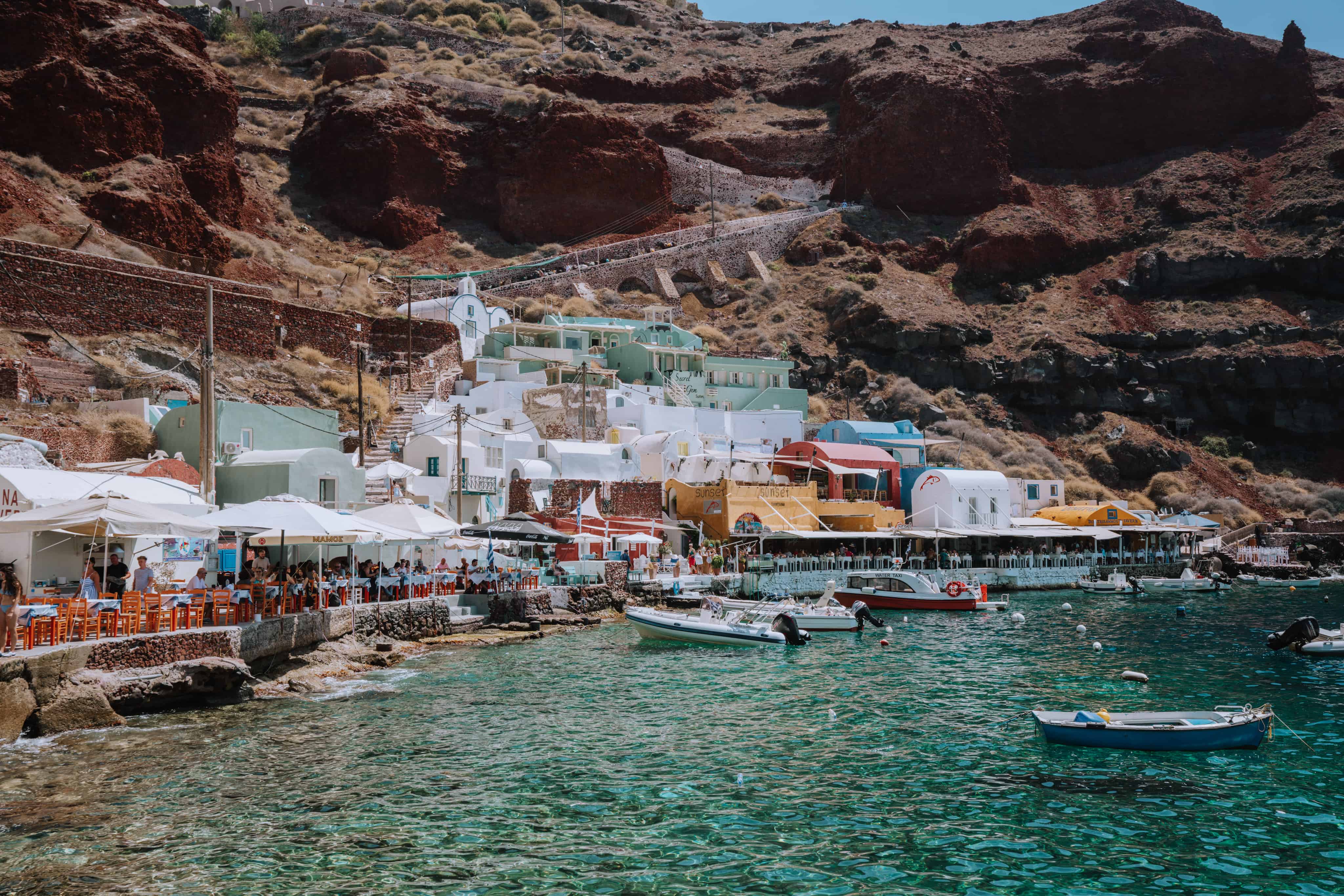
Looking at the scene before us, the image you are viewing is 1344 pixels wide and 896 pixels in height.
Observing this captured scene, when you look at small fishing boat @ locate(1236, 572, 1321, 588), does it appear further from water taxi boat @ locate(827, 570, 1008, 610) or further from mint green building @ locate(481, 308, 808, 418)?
mint green building @ locate(481, 308, 808, 418)

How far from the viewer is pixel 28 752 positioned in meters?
13.1

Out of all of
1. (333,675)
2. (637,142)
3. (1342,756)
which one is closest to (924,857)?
(1342,756)

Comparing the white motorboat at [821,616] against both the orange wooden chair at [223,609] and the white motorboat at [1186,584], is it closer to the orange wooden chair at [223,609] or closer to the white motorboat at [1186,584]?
the orange wooden chair at [223,609]

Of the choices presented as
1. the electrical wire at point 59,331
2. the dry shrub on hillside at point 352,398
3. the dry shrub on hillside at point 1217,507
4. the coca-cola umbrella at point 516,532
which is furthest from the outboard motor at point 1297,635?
the dry shrub on hillside at point 1217,507

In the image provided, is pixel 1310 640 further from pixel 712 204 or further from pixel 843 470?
pixel 712 204

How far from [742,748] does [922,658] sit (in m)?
10.9

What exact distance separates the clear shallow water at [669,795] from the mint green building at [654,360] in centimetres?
3693

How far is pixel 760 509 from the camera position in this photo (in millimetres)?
44250

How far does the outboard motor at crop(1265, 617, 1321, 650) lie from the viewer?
24938mm

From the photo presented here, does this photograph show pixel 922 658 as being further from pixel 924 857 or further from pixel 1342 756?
pixel 924 857

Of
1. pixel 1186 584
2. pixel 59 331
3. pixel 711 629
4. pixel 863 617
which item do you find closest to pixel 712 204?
pixel 1186 584

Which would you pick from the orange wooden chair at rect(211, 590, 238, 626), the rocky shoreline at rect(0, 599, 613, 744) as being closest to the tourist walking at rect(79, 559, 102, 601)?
the rocky shoreline at rect(0, 599, 613, 744)

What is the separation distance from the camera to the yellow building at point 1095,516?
2141 inches

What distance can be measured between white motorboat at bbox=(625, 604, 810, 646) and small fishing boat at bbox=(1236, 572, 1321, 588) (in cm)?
3323
